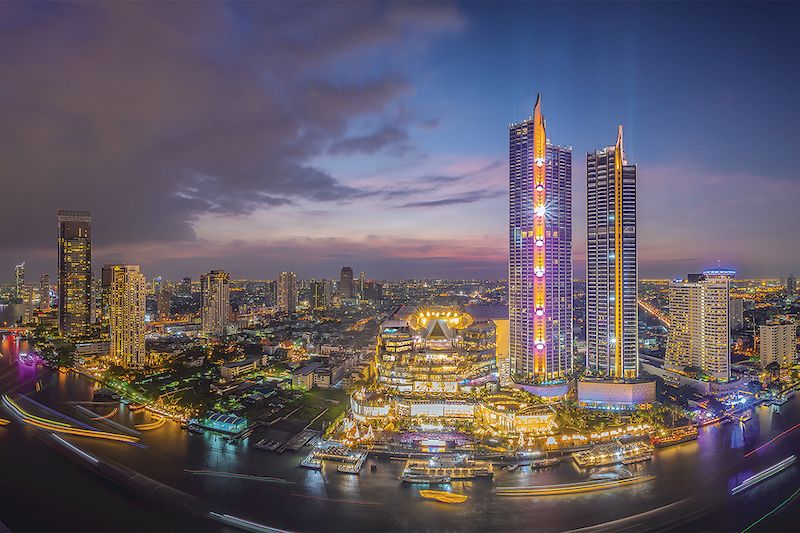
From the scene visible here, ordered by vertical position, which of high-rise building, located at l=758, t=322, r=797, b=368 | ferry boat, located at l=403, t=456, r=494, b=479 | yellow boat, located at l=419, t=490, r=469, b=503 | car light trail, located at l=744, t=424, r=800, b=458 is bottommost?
yellow boat, located at l=419, t=490, r=469, b=503

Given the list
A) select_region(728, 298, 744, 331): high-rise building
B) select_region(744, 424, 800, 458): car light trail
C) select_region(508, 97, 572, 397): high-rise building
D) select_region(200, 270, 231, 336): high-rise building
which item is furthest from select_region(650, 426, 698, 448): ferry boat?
select_region(200, 270, 231, 336): high-rise building

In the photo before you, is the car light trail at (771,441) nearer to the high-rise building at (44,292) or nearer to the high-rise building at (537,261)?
the high-rise building at (537,261)

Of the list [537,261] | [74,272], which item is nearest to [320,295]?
[74,272]

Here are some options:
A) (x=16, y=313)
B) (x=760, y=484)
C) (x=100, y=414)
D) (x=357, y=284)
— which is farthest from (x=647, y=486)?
(x=16, y=313)

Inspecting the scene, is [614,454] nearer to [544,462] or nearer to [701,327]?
[544,462]

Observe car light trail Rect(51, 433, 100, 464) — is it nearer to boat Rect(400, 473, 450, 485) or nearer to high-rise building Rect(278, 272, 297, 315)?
boat Rect(400, 473, 450, 485)

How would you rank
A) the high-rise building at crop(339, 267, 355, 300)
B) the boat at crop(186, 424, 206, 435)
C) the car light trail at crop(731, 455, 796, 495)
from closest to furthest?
the car light trail at crop(731, 455, 796, 495), the boat at crop(186, 424, 206, 435), the high-rise building at crop(339, 267, 355, 300)
